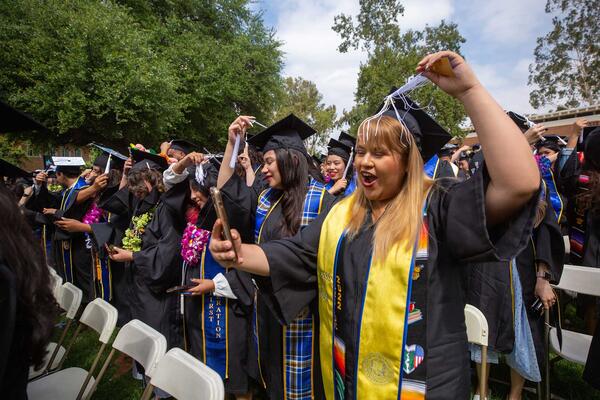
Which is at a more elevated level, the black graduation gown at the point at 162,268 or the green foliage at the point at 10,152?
the green foliage at the point at 10,152

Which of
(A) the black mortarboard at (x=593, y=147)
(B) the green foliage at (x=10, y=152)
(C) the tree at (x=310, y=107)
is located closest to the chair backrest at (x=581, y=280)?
(A) the black mortarboard at (x=593, y=147)

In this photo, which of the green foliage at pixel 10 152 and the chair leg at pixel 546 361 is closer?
the chair leg at pixel 546 361

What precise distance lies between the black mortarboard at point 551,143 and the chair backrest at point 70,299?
19.5ft

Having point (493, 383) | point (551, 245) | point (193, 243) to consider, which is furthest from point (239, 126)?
point (493, 383)

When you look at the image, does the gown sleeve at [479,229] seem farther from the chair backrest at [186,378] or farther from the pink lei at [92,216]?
the pink lei at [92,216]

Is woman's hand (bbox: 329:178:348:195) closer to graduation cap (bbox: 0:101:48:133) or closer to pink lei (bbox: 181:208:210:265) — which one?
pink lei (bbox: 181:208:210:265)

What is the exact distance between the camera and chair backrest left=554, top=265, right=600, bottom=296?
109 inches

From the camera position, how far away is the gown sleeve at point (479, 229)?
1106 mm

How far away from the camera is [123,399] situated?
3375 millimetres

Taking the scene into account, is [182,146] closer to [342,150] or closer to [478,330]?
[342,150]

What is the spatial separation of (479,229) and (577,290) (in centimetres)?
249

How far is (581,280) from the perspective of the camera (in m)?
2.87

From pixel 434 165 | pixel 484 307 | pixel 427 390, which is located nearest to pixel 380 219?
pixel 427 390

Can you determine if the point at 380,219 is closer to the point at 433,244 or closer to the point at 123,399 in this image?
the point at 433,244
